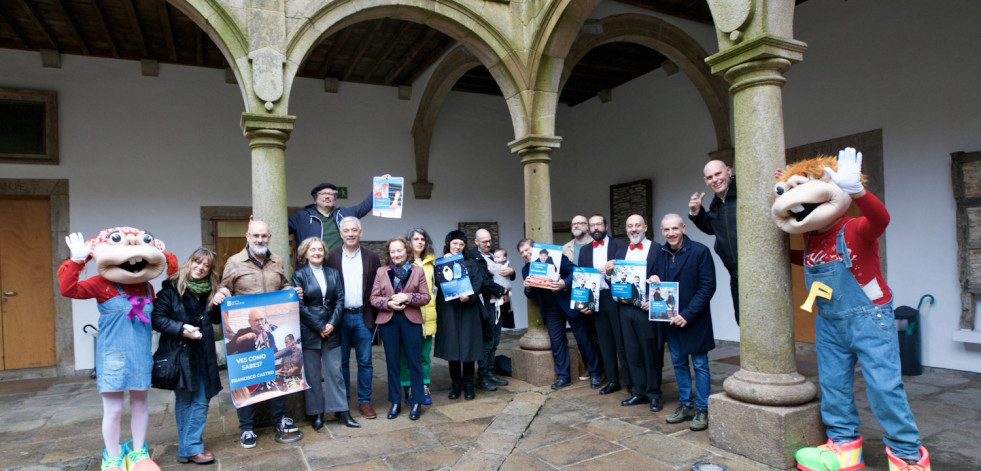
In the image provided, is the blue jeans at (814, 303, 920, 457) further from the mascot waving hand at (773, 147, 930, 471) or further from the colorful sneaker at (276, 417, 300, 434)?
the colorful sneaker at (276, 417, 300, 434)

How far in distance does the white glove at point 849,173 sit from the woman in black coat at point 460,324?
10.2 ft

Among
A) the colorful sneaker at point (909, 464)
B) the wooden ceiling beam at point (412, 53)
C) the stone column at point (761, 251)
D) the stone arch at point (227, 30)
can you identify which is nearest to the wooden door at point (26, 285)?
the stone arch at point (227, 30)

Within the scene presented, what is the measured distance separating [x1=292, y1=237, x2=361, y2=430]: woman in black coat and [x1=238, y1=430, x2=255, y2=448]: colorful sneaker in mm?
486

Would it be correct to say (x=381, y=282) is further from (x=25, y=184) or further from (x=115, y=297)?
(x=25, y=184)

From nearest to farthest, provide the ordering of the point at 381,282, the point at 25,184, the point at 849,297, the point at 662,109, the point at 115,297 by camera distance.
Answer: the point at 849,297, the point at 115,297, the point at 381,282, the point at 25,184, the point at 662,109

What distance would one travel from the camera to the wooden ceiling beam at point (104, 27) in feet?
21.8

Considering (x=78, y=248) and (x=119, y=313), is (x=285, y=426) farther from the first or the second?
(x=78, y=248)

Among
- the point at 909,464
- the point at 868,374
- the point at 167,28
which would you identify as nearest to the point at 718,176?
the point at 868,374

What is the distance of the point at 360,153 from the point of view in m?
9.52

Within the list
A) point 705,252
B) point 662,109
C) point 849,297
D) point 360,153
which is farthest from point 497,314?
point 662,109

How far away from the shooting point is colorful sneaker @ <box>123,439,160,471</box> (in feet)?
12.3

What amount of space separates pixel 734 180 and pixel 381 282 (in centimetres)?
290

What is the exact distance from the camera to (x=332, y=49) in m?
8.25

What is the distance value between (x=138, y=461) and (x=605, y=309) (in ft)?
12.8
